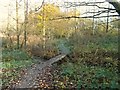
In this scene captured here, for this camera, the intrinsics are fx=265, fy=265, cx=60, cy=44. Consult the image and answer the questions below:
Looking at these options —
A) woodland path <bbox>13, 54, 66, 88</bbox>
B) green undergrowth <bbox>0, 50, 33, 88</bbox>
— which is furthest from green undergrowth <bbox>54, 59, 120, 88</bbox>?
green undergrowth <bbox>0, 50, 33, 88</bbox>

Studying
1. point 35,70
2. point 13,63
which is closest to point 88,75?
point 35,70

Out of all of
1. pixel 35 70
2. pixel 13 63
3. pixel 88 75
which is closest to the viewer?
pixel 88 75

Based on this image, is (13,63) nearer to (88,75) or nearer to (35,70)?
(35,70)

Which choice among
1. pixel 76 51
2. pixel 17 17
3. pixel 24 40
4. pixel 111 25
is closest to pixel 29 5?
pixel 17 17

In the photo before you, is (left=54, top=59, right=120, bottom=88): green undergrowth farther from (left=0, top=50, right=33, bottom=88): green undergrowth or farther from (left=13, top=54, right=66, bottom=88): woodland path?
(left=0, top=50, right=33, bottom=88): green undergrowth

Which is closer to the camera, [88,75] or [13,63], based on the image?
[88,75]

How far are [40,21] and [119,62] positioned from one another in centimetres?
164

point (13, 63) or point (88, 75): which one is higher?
point (13, 63)

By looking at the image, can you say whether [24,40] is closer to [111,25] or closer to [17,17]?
[17,17]

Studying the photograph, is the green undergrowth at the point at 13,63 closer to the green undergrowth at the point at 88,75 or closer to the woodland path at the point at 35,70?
the woodland path at the point at 35,70

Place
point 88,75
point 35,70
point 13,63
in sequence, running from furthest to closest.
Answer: point 13,63 → point 35,70 → point 88,75

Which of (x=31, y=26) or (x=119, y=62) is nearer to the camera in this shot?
(x=31, y=26)

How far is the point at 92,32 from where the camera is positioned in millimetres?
4562

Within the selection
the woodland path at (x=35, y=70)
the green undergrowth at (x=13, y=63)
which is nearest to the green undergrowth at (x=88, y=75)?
the woodland path at (x=35, y=70)
